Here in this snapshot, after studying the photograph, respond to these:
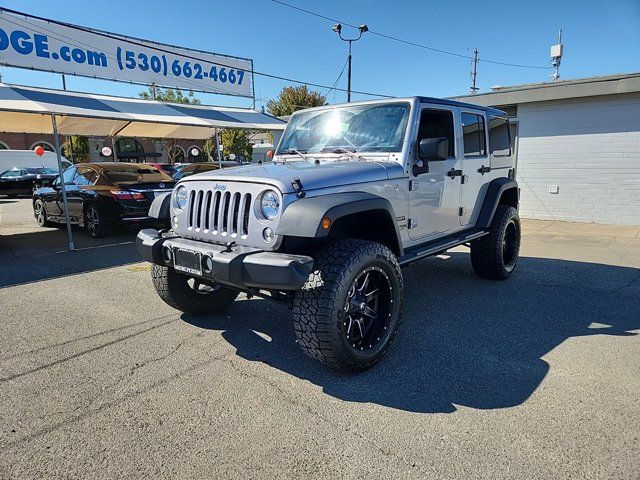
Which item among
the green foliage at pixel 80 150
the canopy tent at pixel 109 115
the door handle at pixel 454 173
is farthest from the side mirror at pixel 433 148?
the green foliage at pixel 80 150

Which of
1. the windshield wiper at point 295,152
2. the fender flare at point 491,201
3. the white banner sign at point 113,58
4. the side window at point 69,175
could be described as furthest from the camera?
the white banner sign at point 113,58

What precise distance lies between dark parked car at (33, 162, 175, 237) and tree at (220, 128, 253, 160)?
2947 centimetres

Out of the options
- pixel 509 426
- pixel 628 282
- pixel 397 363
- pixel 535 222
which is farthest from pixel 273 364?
pixel 535 222

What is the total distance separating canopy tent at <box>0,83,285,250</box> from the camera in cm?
751

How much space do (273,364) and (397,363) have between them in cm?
93

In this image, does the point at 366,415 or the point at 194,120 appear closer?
the point at 366,415

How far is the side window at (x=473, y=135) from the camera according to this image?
4719mm

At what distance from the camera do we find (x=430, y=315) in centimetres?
427

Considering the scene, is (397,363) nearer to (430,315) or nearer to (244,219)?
(430,315)

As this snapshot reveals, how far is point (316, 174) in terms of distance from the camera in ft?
10.3

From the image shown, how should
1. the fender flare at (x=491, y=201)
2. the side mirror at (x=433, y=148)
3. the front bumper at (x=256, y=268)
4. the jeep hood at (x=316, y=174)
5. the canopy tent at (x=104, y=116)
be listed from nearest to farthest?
the front bumper at (x=256, y=268), the jeep hood at (x=316, y=174), the side mirror at (x=433, y=148), the fender flare at (x=491, y=201), the canopy tent at (x=104, y=116)

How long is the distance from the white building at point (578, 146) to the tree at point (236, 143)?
29.6 metres

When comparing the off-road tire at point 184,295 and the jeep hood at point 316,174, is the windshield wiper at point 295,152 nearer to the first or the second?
the jeep hood at point 316,174

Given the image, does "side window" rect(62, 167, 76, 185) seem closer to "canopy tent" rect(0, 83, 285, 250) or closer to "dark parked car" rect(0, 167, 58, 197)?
"canopy tent" rect(0, 83, 285, 250)
